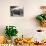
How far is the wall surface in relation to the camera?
279cm

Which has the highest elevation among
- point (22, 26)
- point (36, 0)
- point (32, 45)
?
point (36, 0)

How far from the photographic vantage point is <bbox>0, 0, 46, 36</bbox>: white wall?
279 centimetres

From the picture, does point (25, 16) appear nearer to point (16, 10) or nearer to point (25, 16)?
point (25, 16)

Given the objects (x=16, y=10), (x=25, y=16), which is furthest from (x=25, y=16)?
(x=16, y=10)

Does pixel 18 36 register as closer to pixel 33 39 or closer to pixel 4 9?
pixel 33 39

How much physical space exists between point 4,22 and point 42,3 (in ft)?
2.24

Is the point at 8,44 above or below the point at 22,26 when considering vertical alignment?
below

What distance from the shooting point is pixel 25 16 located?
9.18 feet

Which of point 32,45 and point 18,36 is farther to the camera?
point 18,36

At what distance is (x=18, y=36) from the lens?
2.79 meters

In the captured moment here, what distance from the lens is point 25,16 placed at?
2797 millimetres

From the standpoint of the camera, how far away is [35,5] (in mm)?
2795

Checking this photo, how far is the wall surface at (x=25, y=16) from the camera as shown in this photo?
2793mm

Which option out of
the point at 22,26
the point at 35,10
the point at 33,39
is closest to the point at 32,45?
the point at 33,39
